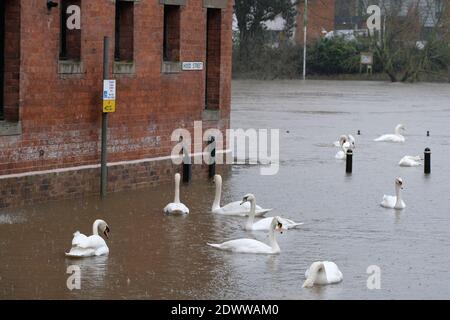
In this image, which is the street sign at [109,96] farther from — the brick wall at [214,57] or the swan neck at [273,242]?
the swan neck at [273,242]

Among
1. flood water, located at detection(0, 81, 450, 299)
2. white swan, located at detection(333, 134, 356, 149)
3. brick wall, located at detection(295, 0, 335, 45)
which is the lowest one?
flood water, located at detection(0, 81, 450, 299)

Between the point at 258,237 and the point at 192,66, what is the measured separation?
8.40 metres

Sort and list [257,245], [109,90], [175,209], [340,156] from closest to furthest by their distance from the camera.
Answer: [257,245]
[175,209]
[109,90]
[340,156]

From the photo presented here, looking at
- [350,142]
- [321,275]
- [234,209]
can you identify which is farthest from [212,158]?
[321,275]

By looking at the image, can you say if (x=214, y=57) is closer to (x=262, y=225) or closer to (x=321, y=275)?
(x=262, y=225)

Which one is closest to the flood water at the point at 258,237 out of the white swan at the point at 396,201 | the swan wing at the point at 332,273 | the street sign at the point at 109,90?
the swan wing at the point at 332,273

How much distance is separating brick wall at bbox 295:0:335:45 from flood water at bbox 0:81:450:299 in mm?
63115

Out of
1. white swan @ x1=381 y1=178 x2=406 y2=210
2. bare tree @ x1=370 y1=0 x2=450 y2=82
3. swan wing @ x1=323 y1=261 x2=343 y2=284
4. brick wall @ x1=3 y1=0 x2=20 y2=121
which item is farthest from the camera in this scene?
bare tree @ x1=370 y1=0 x2=450 y2=82

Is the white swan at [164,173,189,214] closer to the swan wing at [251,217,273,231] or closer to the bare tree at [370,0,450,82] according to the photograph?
the swan wing at [251,217,273,231]

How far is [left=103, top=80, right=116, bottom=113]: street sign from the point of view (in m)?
24.8

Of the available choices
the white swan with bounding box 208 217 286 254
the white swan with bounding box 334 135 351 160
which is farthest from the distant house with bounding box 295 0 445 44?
the white swan with bounding box 208 217 286 254

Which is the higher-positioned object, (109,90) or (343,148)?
(109,90)

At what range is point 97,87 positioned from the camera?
2539 centimetres

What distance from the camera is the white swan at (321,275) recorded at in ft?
54.7
